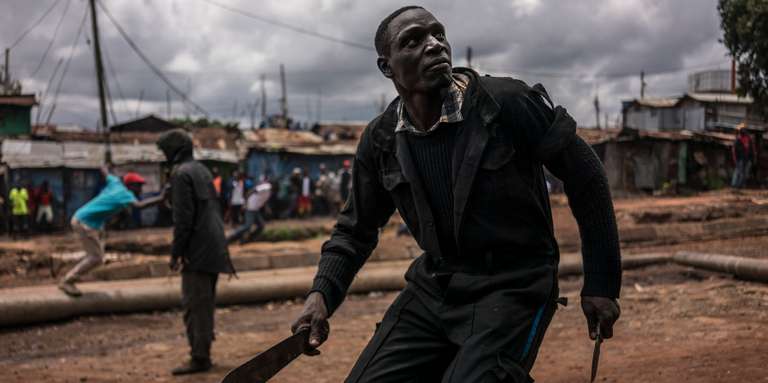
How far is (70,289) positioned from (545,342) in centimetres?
529

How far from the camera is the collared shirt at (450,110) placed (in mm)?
2373

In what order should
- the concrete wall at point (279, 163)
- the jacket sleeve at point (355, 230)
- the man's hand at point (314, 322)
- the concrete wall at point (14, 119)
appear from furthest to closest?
1. the concrete wall at point (279, 163)
2. the concrete wall at point (14, 119)
3. the jacket sleeve at point (355, 230)
4. the man's hand at point (314, 322)

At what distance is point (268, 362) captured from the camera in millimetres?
2229

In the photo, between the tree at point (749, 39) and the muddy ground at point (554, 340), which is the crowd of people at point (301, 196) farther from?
the muddy ground at point (554, 340)

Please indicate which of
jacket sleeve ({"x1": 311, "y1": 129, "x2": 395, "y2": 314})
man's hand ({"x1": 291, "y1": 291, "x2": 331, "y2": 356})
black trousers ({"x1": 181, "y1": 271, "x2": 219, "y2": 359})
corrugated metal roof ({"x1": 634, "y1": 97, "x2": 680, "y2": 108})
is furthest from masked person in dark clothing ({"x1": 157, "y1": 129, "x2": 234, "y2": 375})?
corrugated metal roof ({"x1": 634, "y1": 97, "x2": 680, "y2": 108})

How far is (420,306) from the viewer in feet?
7.78

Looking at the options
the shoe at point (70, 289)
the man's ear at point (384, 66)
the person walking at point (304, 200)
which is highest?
the man's ear at point (384, 66)

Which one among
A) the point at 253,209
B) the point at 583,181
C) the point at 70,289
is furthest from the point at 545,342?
the point at 253,209

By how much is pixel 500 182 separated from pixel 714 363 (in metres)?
3.46

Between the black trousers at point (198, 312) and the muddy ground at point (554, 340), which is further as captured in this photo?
the black trousers at point (198, 312)

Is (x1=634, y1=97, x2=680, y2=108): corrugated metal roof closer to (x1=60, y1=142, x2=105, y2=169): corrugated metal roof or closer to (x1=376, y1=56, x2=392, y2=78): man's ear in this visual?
(x1=60, y1=142, x2=105, y2=169): corrugated metal roof

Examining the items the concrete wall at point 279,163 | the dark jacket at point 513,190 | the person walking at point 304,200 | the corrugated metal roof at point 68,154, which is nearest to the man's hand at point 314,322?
the dark jacket at point 513,190

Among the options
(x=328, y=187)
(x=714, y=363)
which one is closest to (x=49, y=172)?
(x=328, y=187)

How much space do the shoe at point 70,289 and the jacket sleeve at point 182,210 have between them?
3.11 m
